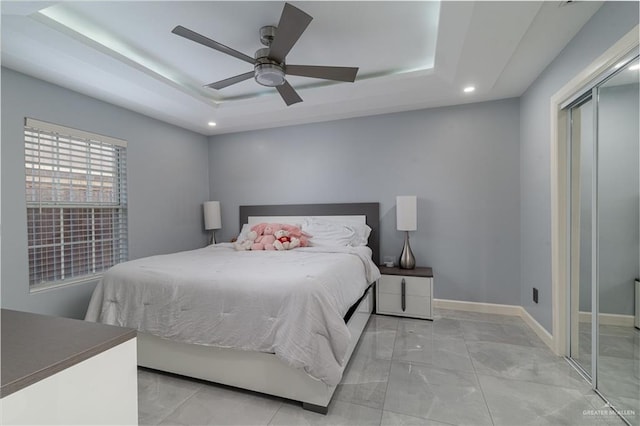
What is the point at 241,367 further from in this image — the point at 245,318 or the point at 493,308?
the point at 493,308

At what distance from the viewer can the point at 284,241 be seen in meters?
3.21

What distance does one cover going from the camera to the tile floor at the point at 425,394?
1666 mm

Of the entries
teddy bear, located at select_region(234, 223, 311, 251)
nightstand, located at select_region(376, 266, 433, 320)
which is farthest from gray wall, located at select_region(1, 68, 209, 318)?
nightstand, located at select_region(376, 266, 433, 320)

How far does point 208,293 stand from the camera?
191 centimetres

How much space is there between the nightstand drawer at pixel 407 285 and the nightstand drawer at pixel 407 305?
0.16 feet

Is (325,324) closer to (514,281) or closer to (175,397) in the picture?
(175,397)

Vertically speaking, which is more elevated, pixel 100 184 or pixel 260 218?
pixel 100 184

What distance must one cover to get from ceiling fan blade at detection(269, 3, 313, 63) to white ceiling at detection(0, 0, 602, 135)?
324 millimetres

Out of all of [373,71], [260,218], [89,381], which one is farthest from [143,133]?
[89,381]

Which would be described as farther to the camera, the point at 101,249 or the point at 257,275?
the point at 101,249

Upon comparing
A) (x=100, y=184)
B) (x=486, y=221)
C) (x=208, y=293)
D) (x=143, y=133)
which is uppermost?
(x=143, y=133)

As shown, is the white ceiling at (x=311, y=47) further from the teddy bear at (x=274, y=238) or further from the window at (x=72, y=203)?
the teddy bear at (x=274, y=238)

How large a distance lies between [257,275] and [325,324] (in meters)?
0.59

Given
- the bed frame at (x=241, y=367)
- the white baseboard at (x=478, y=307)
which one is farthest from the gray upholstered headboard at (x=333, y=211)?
the bed frame at (x=241, y=367)
